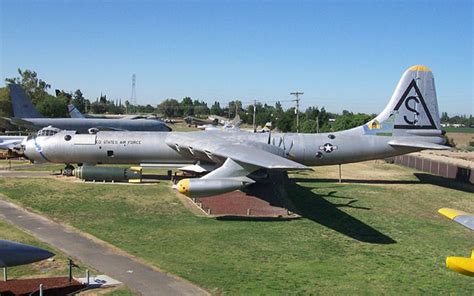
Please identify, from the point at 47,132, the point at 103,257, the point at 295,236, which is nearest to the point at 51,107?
A: the point at 47,132

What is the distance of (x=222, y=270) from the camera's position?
1462cm

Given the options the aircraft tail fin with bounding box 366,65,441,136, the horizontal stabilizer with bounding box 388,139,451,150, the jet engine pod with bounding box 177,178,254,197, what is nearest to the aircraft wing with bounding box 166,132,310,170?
the jet engine pod with bounding box 177,178,254,197

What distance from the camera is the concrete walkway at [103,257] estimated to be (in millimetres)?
13003

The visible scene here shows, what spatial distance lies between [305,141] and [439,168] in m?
13.6

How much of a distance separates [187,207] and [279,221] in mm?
5142

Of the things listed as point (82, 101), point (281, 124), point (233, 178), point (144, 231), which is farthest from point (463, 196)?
point (82, 101)

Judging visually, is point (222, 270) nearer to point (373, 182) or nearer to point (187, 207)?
point (187, 207)

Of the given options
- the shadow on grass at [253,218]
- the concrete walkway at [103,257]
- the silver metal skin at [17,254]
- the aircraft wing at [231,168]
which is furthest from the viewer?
the shadow on grass at [253,218]

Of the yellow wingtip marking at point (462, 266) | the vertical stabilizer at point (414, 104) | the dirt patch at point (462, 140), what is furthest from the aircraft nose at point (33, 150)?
the dirt patch at point (462, 140)

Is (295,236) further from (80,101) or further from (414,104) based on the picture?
(80,101)

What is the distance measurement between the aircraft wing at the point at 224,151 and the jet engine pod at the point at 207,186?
1131 mm

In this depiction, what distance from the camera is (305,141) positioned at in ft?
101

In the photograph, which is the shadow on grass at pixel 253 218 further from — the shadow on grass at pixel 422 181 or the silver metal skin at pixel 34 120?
the silver metal skin at pixel 34 120

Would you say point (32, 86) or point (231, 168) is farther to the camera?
point (32, 86)
